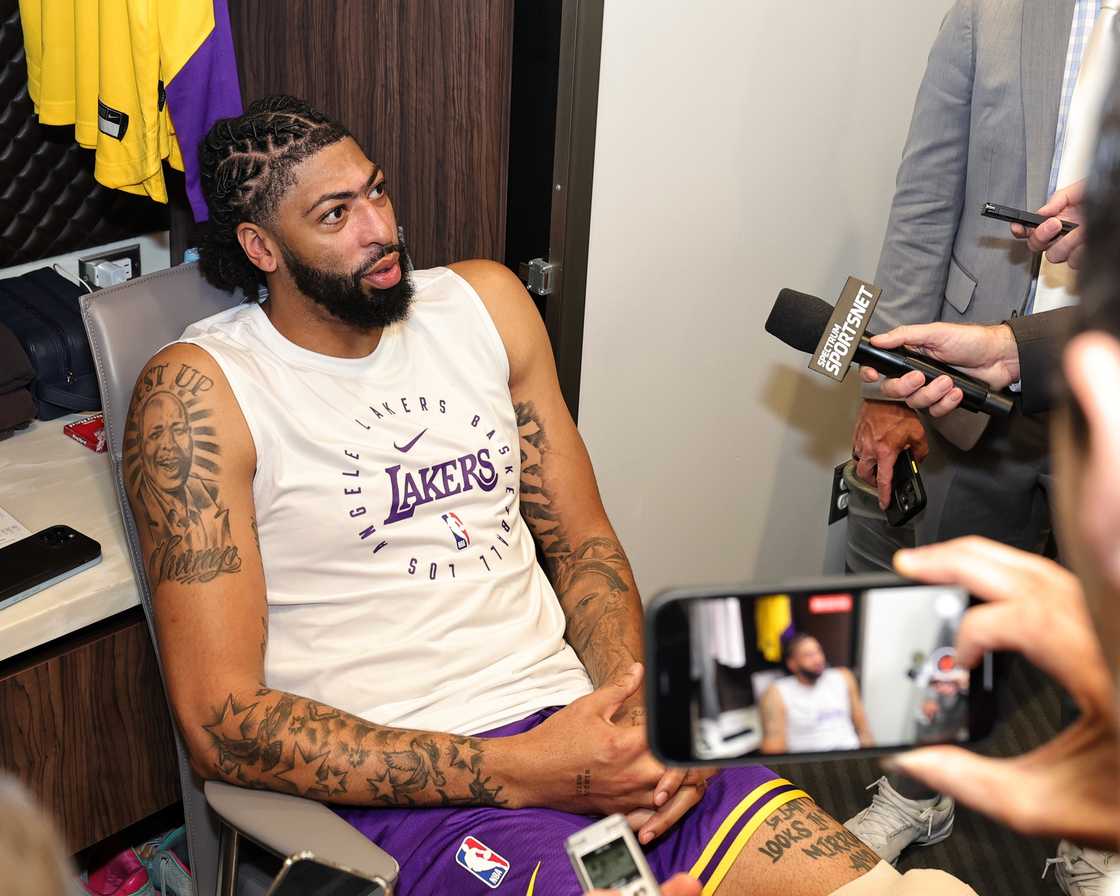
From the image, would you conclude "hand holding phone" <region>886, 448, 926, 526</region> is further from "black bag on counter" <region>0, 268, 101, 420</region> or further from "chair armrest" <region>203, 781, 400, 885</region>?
"black bag on counter" <region>0, 268, 101, 420</region>

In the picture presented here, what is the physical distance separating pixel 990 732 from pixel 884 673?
0.13 m

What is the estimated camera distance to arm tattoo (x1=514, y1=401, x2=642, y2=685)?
5.75ft

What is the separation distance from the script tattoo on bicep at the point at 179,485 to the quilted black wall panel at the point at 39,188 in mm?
858

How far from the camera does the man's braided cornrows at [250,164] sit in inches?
66.2

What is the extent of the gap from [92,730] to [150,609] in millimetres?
281

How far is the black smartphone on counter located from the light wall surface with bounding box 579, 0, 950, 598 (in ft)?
2.91

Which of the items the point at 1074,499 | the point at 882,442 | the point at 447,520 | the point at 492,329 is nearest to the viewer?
the point at 1074,499

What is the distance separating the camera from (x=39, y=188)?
7.14 feet

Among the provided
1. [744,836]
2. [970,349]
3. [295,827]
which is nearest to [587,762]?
[744,836]

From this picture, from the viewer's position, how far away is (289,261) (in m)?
1.70

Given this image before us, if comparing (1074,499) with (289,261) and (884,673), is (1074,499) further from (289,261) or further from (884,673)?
(289,261)

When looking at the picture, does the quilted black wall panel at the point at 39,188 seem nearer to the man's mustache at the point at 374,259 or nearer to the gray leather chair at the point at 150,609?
the gray leather chair at the point at 150,609

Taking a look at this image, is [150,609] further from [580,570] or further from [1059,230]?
[1059,230]

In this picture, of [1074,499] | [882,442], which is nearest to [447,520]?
[882,442]
